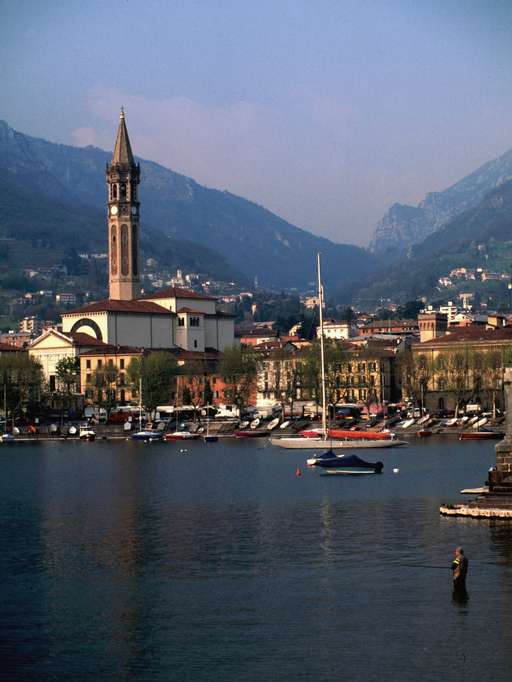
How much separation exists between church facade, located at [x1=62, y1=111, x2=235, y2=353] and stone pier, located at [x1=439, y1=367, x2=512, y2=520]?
117471mm

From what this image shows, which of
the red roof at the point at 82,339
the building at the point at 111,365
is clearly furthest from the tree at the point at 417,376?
the red roof at the point at 82,339

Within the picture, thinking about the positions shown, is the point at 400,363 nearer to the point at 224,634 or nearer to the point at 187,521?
the point at 187,521

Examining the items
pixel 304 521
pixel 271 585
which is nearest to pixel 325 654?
pixel 271 585

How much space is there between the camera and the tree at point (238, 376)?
153 m

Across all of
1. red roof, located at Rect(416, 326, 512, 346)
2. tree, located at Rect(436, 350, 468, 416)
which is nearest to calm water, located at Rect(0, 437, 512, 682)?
tree, located at Rect(436, 350, 468, 416)

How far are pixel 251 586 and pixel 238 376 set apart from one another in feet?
362

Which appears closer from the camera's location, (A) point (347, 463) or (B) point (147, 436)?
(A) point (347, 463)

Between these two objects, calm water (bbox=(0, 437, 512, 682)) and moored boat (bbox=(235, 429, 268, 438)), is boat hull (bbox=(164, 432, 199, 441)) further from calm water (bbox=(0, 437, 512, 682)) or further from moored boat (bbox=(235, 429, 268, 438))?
calm water (bbox=(0, 437, 512, 682))

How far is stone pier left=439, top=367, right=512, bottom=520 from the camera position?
51.1m

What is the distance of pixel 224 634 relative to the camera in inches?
1470

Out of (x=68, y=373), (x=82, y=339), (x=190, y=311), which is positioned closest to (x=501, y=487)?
(x=68, y=373)

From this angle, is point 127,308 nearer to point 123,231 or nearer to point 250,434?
point 123,231

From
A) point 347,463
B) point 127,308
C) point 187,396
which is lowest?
point 347,463

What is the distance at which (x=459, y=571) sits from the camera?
134ft
